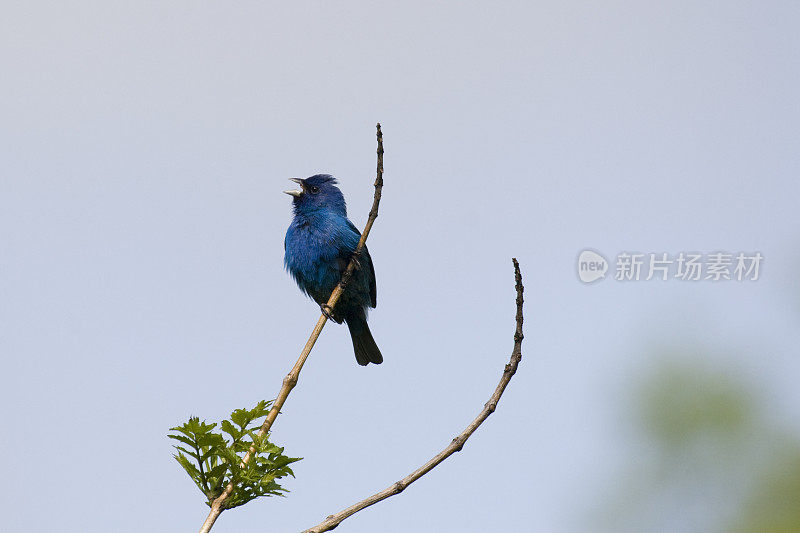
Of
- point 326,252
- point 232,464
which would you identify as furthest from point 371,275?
point 232,464

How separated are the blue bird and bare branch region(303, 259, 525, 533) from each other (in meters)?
4.22

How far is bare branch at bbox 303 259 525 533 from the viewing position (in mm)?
2865

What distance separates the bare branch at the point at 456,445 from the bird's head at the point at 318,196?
196 inches

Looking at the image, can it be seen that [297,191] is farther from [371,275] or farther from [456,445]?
[456,445]

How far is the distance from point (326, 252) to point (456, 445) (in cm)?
479

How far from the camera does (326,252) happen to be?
7730 mm

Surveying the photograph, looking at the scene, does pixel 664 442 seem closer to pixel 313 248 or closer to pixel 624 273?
pixel 624 273

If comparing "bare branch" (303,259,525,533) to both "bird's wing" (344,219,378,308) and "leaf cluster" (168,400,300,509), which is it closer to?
"leaf cluster" (168,400,300,509)

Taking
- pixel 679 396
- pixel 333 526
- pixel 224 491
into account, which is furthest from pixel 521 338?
pixel 679 396

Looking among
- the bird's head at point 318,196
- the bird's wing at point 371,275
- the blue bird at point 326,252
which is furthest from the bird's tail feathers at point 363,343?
the bird's head at point 318,196

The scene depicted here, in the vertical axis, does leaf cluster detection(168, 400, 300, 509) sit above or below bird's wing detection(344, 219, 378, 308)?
below

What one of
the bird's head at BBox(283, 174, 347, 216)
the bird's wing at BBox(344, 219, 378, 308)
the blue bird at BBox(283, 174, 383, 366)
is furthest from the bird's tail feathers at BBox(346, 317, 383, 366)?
the bird's head at BBox(283, 174, 347, 216)

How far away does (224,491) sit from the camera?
132 inches

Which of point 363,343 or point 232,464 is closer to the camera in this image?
point 232,464
